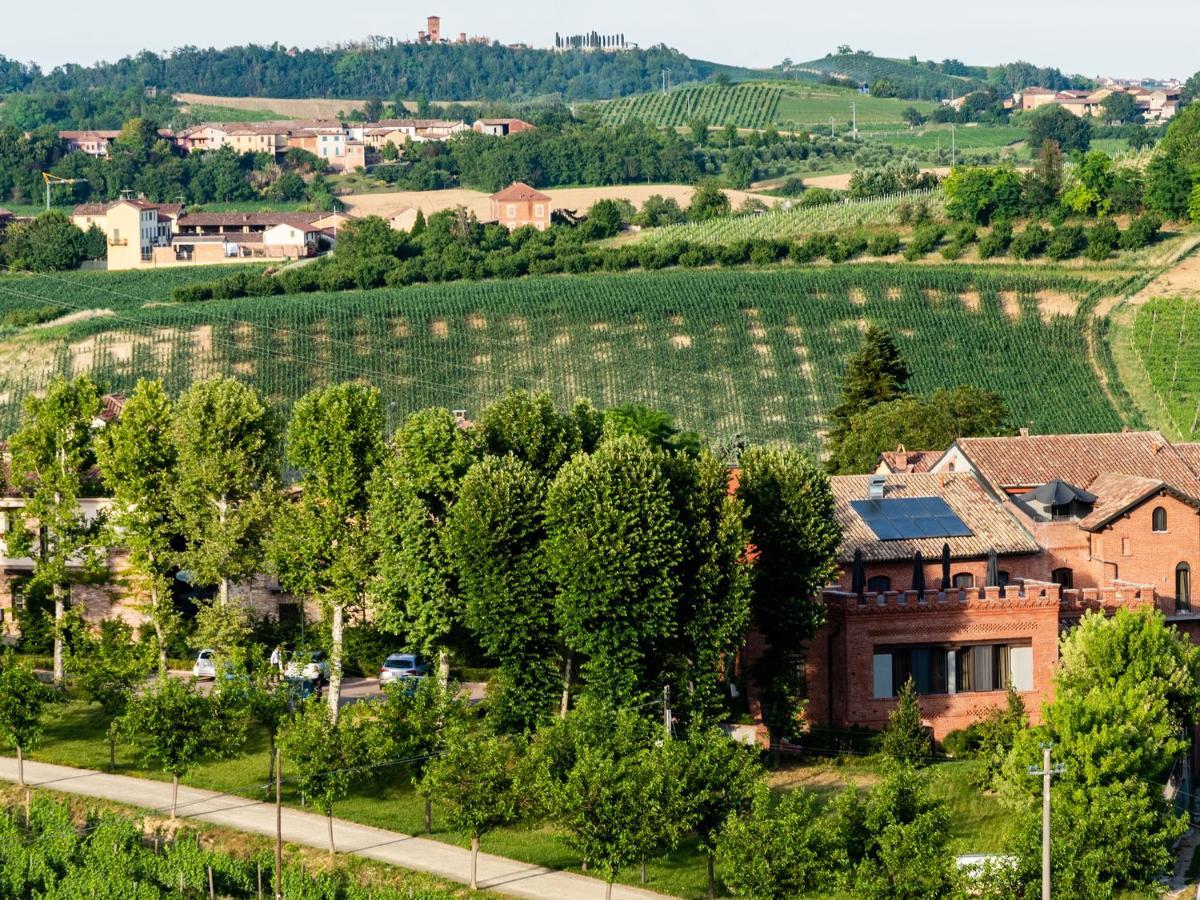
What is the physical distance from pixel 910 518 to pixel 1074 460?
8710 mm

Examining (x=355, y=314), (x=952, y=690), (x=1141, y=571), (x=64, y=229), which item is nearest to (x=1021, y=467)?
(x=1141, y=571)

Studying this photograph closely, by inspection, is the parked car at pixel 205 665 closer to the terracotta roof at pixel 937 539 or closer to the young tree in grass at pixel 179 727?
the young tree in grass at pixel 179 727

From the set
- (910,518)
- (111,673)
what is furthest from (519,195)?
(111,673)

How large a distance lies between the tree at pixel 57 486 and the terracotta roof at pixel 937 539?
2425 cm

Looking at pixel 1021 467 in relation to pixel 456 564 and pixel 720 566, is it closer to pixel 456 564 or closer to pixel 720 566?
pixel 720 566

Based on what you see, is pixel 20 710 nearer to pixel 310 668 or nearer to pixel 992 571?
pixel 310 668

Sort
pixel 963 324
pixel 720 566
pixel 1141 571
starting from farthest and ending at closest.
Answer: pixel 963 324 → pixel 1141 571 → pixel 720 566

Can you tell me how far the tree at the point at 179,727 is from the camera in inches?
2266

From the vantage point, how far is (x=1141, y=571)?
6894 centimetres

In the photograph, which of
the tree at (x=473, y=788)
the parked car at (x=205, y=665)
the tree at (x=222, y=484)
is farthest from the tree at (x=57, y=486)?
the tree at (x=473, y=788)

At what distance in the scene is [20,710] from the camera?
59.6 meters

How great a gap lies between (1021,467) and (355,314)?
73606 mm

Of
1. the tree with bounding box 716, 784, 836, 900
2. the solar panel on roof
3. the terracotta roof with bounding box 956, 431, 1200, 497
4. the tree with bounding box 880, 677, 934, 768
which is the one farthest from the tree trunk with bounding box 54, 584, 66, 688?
the terracotta roof with bounding box 956, 431, 1200, 497

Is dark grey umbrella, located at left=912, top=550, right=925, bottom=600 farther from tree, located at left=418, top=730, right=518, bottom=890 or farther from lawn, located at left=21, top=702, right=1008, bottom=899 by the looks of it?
tree, located at left=418, top=730, right=518, bottom=890
